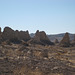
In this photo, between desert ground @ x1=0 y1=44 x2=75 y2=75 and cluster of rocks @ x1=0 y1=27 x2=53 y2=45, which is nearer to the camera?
desert ground @ x1=0 y1=44 x2=75 y2=75

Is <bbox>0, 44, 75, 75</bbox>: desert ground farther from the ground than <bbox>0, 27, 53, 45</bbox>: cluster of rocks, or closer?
closer

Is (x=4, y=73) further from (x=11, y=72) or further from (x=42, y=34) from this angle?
(x=42, y=34)

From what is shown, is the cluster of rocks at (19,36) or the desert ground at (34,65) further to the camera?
the cluster of rocks at (19,36)

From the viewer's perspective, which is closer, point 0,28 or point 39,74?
point 39,74

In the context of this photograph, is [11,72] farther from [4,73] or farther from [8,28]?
[8,28]

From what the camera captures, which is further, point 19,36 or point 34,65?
point 19,36

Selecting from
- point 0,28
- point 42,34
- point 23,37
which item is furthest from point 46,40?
point 0,28

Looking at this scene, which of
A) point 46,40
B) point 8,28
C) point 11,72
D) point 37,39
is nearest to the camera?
point 11,72

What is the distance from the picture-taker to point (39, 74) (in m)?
8.24

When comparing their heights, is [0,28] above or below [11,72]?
above

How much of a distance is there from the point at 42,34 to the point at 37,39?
3096 millimetres

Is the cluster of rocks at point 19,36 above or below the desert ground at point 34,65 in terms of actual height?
above

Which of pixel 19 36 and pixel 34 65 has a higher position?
pixel 19 36

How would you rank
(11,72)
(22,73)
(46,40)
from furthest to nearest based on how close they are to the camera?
(46,40), (11,72), (22,73)
